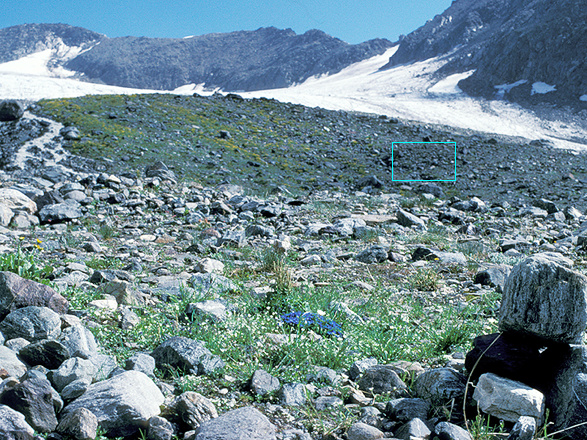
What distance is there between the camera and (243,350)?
2939 mm

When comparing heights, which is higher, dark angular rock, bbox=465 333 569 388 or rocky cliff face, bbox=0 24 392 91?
rocky cliff face, bbox=0 24 392 91

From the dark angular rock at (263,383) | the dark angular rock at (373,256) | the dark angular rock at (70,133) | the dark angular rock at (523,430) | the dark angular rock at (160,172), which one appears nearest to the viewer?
the dark angular rock at (523,430)

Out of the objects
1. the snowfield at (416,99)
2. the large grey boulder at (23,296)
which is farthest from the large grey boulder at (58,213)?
the snowfield at (416,99)

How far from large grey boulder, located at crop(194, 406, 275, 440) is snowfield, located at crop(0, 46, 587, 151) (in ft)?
83.8

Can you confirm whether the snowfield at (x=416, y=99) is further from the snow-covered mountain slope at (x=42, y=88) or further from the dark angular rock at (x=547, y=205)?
the dark angular rock at (x=547, y=205)

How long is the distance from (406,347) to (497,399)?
984 mm

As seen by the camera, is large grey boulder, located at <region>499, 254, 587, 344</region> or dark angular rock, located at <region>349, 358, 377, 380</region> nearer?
large grey boulder, located at <region>499, 254, 587, 344</region>

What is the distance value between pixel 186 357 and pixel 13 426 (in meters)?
0.99

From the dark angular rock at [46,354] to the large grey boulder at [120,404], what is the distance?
383 millimetres

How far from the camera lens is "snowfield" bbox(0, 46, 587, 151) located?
2711 centimetres

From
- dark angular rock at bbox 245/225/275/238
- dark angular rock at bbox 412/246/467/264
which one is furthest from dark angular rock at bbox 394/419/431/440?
dark angular rock at bbox 245/225/275/238

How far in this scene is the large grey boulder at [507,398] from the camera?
213cm

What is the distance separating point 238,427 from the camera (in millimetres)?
2021

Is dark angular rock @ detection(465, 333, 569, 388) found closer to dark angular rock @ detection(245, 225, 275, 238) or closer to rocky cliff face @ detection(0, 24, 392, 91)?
dark angular rock @ detection(245, 225, 275, 238)
